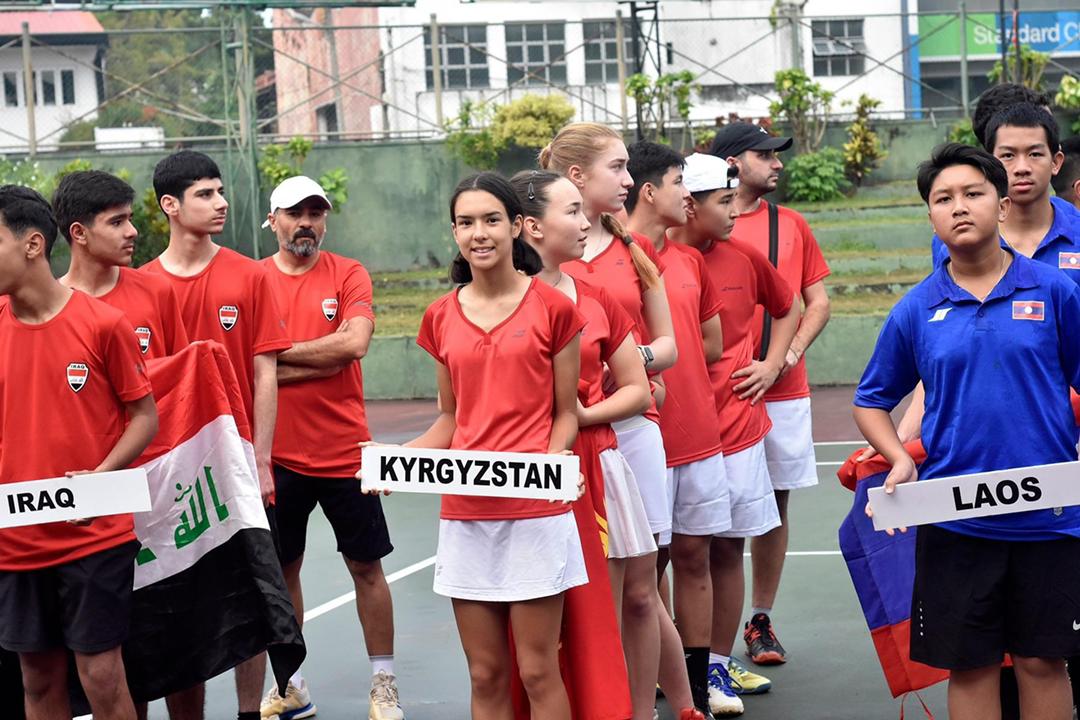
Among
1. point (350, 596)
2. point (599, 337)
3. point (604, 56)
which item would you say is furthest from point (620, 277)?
point (604, 56)

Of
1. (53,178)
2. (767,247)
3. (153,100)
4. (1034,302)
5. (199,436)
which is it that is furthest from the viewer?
(153,100)

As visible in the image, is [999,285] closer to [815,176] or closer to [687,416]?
[687,416]

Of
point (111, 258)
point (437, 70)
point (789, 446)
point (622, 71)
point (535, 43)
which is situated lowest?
point (789, 446)

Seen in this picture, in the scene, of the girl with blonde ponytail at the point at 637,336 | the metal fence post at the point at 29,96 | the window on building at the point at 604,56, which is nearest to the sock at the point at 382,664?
the girl with blonde ponytail at the point at 637,336

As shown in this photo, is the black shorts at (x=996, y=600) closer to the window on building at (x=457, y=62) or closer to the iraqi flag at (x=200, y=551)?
the iraqi flag at (x=200, y=551)

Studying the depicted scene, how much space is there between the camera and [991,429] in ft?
14.6

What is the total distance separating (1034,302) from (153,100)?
22.8 meters

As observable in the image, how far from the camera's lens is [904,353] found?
4.67 metres

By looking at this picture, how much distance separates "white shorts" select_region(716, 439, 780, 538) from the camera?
20.5ft

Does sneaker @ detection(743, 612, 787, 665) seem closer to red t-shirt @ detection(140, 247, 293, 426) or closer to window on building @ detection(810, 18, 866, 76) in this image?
red t-shirt @ detection(140, 247, 293, 426)

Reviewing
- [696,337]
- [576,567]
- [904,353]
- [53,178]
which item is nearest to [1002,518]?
[904,353]

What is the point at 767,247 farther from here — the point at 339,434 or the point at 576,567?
the point at 576,567

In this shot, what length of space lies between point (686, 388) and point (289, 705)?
2.13 meters

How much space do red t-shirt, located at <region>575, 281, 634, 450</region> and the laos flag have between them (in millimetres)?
800
